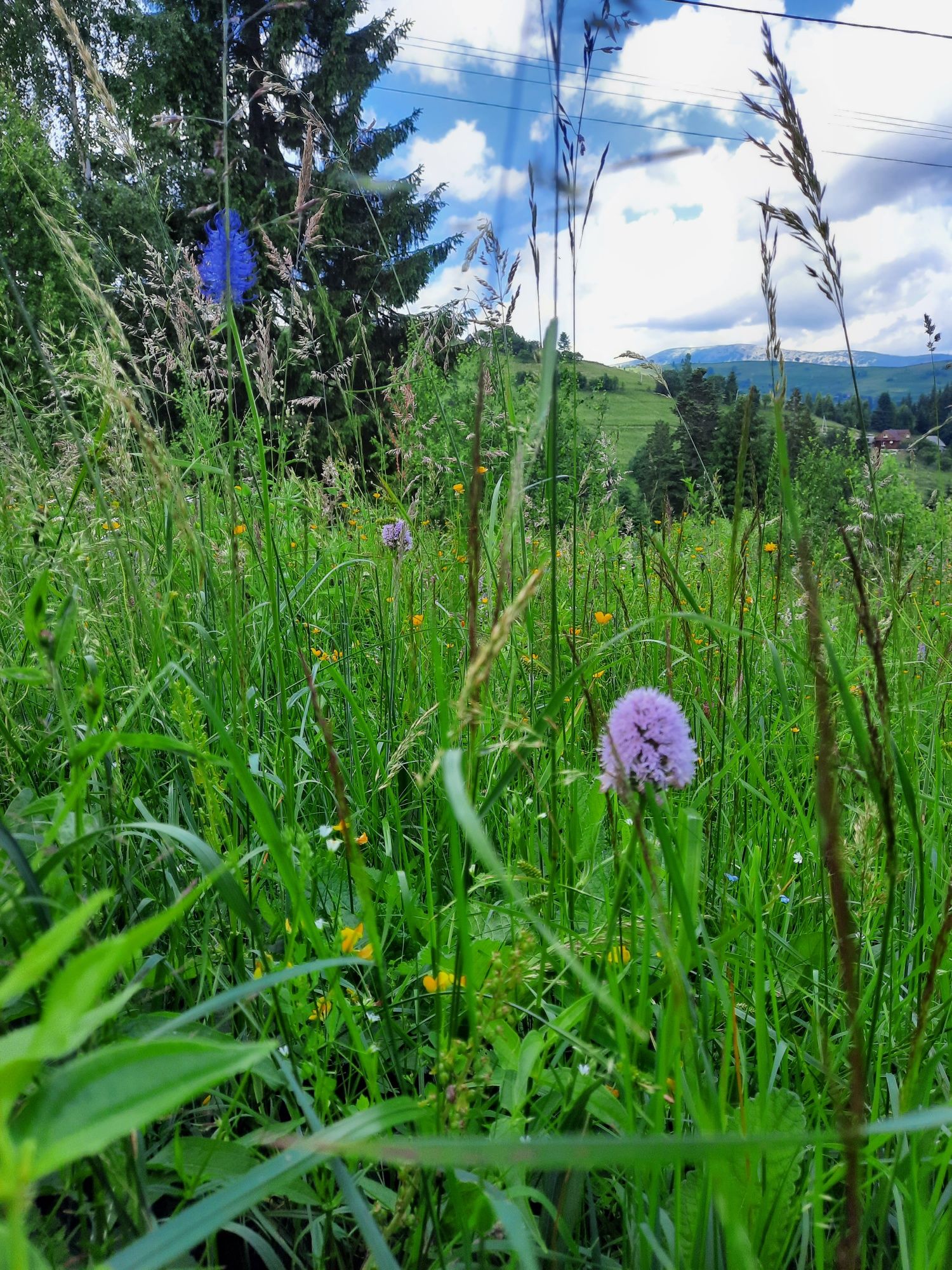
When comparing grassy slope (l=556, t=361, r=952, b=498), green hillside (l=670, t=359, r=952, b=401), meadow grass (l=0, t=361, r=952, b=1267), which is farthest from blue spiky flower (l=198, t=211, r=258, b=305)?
green hillside (l=670, t=359, r=952, b=401)

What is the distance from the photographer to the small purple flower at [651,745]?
66 cm

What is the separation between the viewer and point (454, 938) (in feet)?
3.32

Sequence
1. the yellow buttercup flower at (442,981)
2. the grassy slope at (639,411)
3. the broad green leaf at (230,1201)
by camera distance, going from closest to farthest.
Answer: the broad green leaf at (230,1201) → the yellow buttercup flower at (442,981) → the grassy slope at (639,411)

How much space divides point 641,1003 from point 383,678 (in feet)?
3.55

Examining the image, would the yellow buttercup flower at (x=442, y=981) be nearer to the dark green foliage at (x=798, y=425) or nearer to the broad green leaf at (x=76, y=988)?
the broad green leaf at (x=76, y=988)

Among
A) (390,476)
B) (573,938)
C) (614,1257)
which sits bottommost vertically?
(614,1257)

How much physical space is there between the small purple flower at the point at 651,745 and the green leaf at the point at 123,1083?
0.42m

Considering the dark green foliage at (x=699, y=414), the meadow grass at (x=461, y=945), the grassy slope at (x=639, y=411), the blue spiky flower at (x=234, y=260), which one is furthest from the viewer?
the dark green foliage at (x=699, y=414)

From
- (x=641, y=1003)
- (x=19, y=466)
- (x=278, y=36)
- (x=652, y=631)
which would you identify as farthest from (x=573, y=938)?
(x=278, y=36)

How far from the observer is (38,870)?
1.72 ft

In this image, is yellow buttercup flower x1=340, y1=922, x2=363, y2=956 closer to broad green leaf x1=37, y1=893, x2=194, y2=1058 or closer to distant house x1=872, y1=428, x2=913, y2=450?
broad green leaf x1=37, y1=893, x2=194, y2=1058

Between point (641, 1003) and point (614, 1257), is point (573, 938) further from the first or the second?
point (614, 1257)

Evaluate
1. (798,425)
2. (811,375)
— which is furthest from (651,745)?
(798,425)

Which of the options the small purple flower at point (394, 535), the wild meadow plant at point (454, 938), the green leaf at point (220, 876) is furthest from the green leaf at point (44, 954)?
the small purple flower at point (394, 535)
